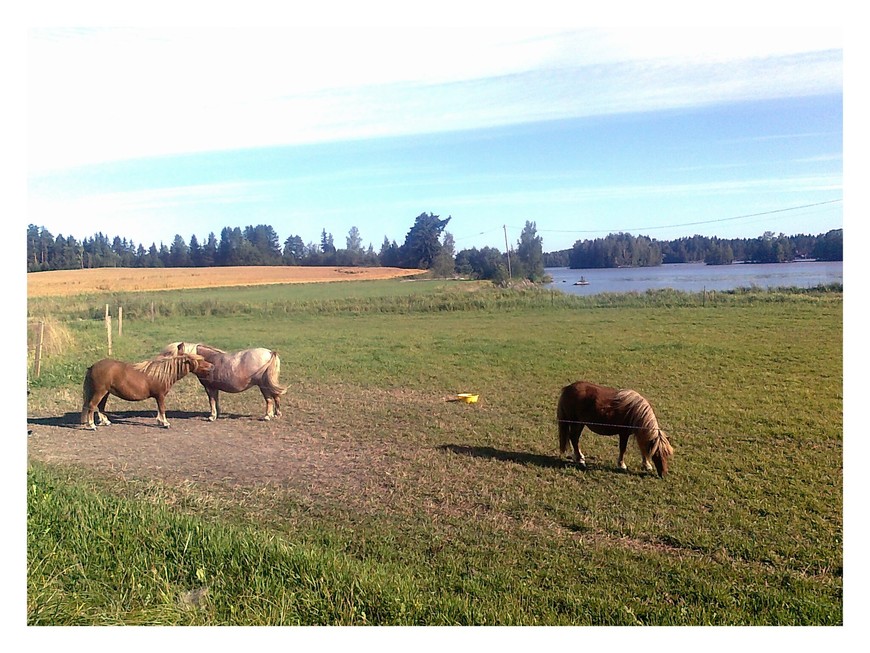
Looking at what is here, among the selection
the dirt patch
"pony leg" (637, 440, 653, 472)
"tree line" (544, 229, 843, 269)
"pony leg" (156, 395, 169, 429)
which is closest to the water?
"tree line" (544, 229, 843, 269)

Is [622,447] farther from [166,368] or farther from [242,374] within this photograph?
[166,368]

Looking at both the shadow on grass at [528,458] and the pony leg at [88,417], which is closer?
the shadow on grass at [528,458]

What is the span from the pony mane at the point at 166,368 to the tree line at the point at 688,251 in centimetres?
294

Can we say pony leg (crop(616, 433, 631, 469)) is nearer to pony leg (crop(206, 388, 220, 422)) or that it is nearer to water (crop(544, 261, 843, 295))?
water (crop(544, 261, 843, 295))

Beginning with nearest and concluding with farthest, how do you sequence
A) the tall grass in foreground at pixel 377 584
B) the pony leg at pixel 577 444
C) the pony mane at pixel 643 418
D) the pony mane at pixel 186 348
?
the tall grass in foreground at pixel 377 584 < the pony mane at pixel 643 418 < the pony leg at pixel 577 444 < the pony mane at pixel 186 348

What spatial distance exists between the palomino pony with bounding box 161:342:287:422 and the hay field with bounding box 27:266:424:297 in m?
0.83

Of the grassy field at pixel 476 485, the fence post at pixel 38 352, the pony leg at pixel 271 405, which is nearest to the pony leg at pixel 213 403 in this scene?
the grassy field at pixel 476 485

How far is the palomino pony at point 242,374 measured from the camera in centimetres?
536

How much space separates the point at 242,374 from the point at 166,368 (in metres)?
0.59

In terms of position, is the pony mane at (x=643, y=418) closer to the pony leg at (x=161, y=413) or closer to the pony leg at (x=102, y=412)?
the pony leg at (x=161, y=413)

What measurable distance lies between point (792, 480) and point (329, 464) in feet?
9.58

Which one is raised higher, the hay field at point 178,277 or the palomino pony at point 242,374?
the hay field at point 178,277

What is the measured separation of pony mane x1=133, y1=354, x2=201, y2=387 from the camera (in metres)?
5.30
